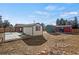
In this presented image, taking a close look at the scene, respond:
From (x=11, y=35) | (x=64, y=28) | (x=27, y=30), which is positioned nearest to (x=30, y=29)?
(x=27, y=30)

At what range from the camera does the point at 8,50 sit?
394cm

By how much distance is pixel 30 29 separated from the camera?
395 centimetres

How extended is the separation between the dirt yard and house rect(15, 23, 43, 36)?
0.08 m

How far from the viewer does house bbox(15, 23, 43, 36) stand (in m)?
3.93

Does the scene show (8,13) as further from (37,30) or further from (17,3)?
(37,30)

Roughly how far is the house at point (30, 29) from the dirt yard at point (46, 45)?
0.26ft

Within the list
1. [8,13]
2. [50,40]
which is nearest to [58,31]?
[50,40]

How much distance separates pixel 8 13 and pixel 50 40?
2.54 ft

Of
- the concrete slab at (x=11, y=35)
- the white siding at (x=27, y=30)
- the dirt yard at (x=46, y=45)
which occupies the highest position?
the white siding at (x=27, y=30)

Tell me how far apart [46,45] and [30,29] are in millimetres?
353

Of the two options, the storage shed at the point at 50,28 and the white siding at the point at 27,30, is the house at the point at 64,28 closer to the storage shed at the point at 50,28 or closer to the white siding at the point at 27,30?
the storage shed at the point at 50,28

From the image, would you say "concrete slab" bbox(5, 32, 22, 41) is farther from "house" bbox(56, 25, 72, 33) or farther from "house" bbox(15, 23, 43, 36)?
"house" bbox(56, 25, 72, 33)

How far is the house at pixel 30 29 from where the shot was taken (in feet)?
12.9

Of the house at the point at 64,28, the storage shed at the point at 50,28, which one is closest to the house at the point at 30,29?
the storage shed at the point at 50,28
